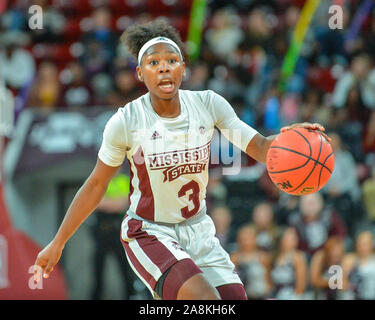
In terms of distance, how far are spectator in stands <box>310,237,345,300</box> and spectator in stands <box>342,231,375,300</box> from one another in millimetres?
124

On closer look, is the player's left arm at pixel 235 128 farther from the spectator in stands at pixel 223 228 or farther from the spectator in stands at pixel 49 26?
the spectator in stands at pixel 49 26

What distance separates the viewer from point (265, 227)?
8.37 metres

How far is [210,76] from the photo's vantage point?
10336mm

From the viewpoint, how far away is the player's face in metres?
4.36

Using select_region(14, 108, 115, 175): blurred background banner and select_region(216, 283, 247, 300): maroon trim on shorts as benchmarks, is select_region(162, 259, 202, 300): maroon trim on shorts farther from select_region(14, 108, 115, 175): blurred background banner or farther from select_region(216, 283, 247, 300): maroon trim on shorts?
select_region(14, 108, 115, 175): blurred background banner

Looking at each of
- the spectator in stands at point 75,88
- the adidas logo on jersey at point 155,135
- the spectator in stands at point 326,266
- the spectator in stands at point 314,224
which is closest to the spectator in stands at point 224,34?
the spectator in stands at point 75,88

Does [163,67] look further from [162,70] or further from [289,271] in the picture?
[289,271]

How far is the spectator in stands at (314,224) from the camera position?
321 inches

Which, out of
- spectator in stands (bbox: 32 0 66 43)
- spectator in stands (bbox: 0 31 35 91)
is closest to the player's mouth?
spectator in stands (bbox: 0 31 35 91)

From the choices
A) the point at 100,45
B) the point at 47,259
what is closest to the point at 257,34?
the point at 100,45

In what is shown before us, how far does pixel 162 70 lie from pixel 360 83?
5.72m

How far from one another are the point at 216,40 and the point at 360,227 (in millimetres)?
4412
